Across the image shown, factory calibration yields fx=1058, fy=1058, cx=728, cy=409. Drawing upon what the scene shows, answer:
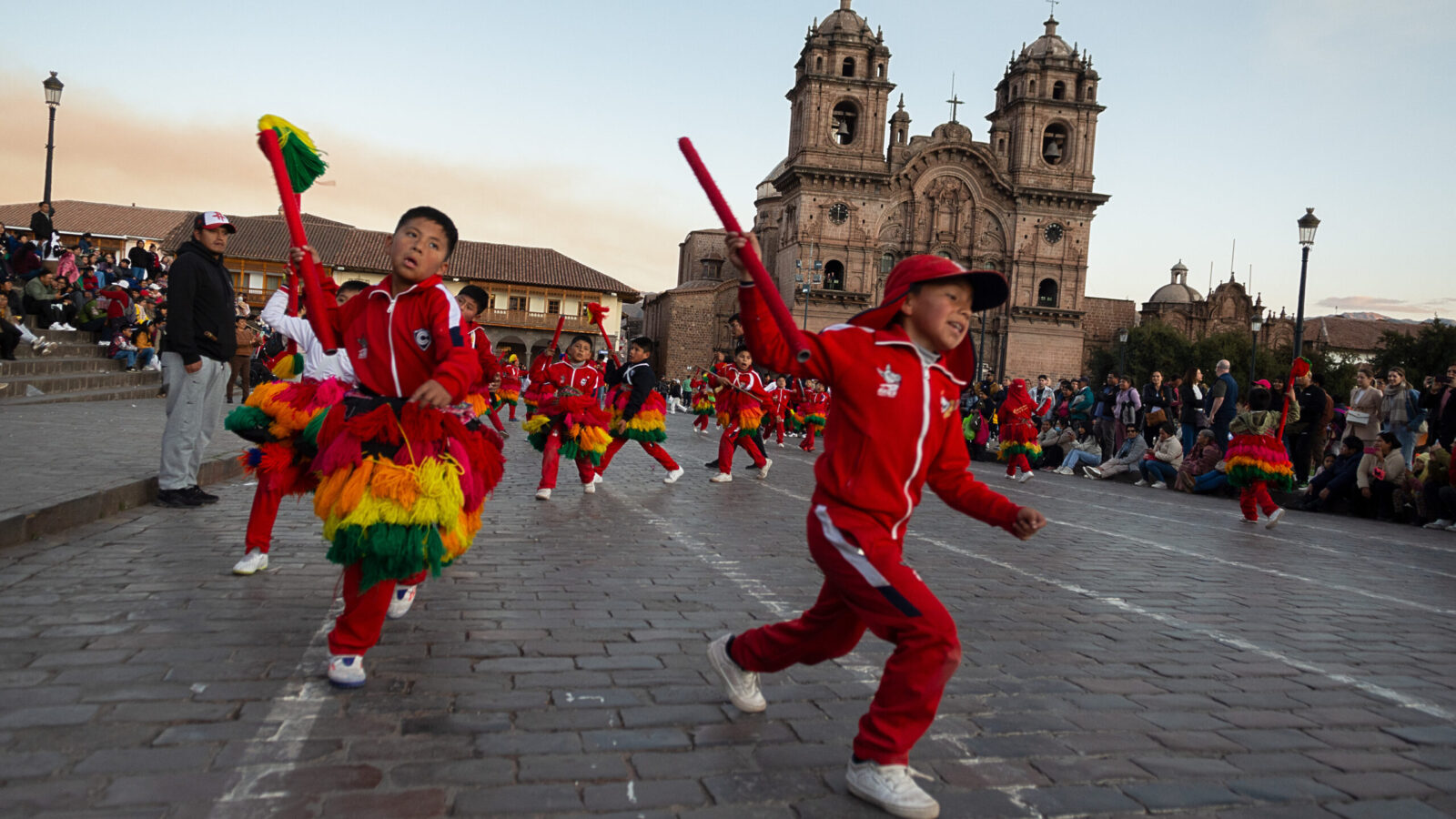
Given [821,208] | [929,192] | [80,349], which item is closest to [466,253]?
[821,208]

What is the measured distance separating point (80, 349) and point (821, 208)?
50.5m

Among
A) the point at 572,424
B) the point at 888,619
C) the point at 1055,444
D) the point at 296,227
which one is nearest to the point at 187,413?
the point at 572,424

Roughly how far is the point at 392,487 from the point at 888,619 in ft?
6.67

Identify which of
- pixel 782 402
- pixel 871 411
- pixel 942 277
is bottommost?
pixel 782 402

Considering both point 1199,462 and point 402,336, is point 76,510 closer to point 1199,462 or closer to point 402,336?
point 402,336

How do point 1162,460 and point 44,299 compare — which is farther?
point 44,299

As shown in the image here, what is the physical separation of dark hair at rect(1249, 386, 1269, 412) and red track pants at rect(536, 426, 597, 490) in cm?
800

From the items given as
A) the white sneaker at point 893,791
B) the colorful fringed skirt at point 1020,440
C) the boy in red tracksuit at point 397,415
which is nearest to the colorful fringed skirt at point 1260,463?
the colorful fringed skirt at point 1020,440

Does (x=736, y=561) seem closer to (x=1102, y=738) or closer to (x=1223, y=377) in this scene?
(x=1102, y=738)

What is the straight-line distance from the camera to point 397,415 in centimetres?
437

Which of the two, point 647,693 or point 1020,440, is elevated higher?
point 1020,440

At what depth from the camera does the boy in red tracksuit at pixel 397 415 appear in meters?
4.10

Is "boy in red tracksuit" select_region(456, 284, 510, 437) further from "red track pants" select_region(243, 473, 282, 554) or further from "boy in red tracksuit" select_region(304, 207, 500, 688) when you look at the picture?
"red track pants" select_region(243, 473, 282, 554)

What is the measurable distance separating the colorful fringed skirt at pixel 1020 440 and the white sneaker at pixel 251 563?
46.9 ft
